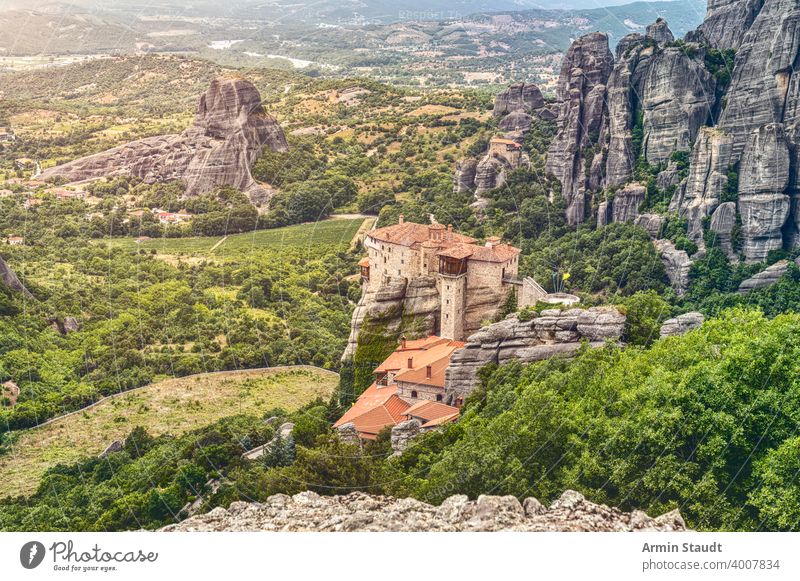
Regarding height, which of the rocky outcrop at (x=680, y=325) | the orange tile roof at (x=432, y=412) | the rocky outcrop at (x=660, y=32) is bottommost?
the orange tile roof at (x=432, y=412)

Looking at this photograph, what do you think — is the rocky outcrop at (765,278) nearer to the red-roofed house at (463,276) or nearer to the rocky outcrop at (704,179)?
the rocky outcrop at (704,179)

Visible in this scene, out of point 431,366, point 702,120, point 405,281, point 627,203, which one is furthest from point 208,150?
point 431,366

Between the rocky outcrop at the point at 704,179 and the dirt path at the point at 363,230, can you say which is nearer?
the rocky outcrop at the point at 704,179

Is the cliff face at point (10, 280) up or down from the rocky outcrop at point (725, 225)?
down

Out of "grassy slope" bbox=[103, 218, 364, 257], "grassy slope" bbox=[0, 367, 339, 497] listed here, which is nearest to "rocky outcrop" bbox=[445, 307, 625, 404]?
"grassy slope" bbox=[0, 367, 339, 497]

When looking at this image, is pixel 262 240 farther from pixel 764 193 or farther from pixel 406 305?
pixel 764 193

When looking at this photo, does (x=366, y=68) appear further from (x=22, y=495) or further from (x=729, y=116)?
(x=22, y=495)

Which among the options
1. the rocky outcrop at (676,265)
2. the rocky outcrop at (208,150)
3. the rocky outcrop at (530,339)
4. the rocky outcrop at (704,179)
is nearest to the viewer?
the rocky outcrop at (530,339)

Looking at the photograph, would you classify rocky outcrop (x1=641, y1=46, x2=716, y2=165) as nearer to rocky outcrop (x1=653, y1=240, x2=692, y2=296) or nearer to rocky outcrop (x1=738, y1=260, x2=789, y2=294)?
rocky outcrop (x1=653, y1=240, x2=692, y2=296)

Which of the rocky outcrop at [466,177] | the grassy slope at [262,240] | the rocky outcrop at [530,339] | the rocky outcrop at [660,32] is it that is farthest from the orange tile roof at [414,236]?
the rocky outcrop at [660,32]
